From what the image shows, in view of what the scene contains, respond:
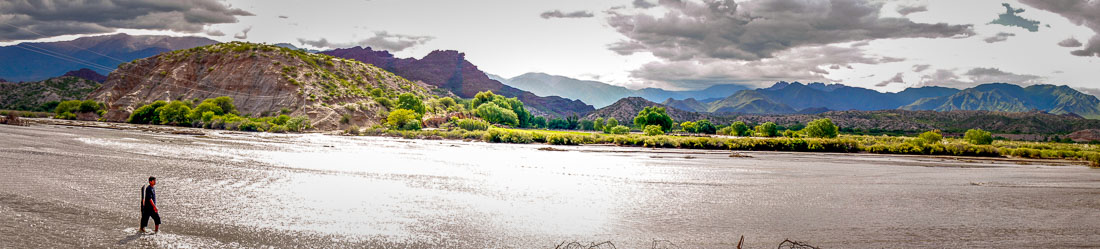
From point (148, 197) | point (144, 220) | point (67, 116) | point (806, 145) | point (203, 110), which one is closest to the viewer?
point (148, 197)

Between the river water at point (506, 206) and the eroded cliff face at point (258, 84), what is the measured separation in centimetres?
6062

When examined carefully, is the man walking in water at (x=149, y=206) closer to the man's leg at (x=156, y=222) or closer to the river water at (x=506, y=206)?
the man's leg at (x=156, y=222)

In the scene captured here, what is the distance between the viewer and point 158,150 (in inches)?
1476

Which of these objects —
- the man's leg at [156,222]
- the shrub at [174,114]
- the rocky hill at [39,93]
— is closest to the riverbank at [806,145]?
the shrub at [174,114]

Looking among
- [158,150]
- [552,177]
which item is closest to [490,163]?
[552,177]

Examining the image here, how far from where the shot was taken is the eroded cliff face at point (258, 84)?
9281 cm

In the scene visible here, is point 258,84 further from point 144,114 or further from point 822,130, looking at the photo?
point 822,130

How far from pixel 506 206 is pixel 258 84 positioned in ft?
334

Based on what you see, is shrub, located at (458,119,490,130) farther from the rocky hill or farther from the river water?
the rocky hill

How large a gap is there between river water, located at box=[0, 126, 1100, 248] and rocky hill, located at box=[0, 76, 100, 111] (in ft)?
443

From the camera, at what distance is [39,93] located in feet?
449

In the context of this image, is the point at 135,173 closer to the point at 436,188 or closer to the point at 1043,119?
the point at 436,188

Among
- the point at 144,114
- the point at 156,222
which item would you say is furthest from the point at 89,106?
the point at 156,222

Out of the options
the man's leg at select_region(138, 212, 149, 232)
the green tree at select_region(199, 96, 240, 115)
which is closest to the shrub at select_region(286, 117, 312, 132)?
the green tree at select_region(199, 96, 240, 115)
